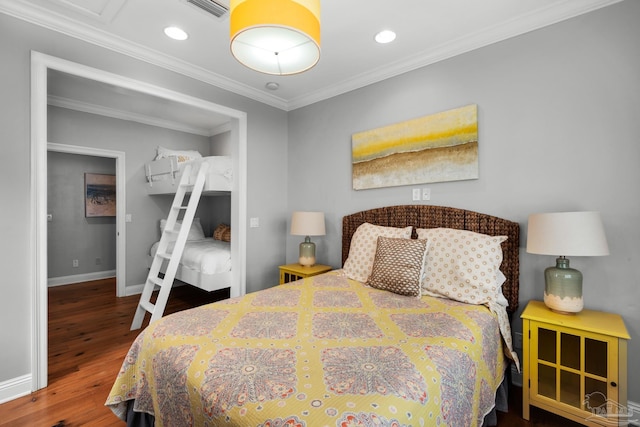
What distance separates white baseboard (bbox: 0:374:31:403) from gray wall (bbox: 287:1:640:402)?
10.2ft

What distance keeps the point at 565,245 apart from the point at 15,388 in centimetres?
356

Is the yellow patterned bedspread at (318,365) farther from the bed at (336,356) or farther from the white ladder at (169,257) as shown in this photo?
the white ladder at (169,257)

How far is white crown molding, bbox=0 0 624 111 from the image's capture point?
1.98 m

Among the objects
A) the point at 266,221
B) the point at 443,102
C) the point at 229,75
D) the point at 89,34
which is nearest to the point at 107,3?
the point at 89,34

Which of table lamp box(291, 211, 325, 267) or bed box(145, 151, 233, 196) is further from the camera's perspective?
bed box(145, 151, 233, 196)

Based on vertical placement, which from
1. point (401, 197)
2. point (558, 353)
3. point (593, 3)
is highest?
point (593, 3)

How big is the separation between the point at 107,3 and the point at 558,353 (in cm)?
355

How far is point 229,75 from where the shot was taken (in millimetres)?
3035

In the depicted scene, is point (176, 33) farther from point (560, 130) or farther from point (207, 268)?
point (560, 130)

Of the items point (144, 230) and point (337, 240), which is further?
point (144, 230)

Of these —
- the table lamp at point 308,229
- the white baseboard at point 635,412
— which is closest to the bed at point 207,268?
the table lamp at point 308,229

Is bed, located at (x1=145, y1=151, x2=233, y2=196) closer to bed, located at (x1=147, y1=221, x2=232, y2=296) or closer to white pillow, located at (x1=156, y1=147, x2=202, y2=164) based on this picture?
white pillow, located at (x1=156, y1=147, x2=202, y2=164)

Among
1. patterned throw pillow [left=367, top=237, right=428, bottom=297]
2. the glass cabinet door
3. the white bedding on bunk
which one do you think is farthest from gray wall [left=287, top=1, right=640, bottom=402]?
the white bedding on bunk

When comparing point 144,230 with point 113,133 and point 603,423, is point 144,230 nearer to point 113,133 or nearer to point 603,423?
point 113,133
